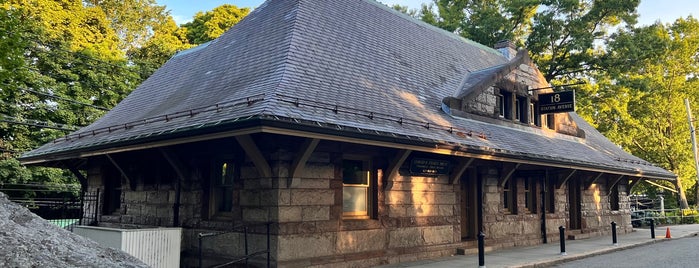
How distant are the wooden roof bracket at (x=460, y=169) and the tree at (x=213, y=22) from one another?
28.7 metres

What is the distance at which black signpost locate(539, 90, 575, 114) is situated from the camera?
16.6 meters

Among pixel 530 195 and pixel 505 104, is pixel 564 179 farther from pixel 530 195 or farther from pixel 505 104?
pixel 505 104

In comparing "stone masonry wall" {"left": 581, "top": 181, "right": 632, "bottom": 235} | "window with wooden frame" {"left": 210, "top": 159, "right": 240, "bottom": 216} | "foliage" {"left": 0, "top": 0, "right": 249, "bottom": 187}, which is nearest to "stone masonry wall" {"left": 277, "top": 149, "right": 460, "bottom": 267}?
"window with wooden frame" {"left": 210, "top": 159, "right": 240, "bottom": 216}

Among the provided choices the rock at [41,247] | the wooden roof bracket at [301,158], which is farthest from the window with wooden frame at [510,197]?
the rock at [41,247]

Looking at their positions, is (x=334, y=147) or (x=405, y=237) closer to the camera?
(x=334, y=147)

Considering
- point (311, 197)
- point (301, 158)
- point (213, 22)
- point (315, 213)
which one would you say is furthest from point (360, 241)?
point (213, 22)

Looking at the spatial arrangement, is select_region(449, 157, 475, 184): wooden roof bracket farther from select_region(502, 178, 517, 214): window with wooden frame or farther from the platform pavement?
select_region(502, 178, 517, 214): window with wooden frame

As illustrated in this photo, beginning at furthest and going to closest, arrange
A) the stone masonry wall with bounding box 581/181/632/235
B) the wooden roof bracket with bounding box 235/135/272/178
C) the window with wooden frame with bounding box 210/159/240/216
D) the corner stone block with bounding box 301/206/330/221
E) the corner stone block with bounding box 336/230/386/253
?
the stone masonry wall with bounding box 581/181/632/235, the window with wooden frame with bounding box 210/159/240/216, the corner stone block with bounding box 336/230/386/253, the corner stone block with bounding box 301/206/330/221, the wooden roof bracket with bounding box 235/135/272/178

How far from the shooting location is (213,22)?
37.8m

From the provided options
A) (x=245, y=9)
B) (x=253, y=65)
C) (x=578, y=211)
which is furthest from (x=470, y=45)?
(x=245, y=9)

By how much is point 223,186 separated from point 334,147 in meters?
2.45

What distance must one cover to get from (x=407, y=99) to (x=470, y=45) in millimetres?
9034

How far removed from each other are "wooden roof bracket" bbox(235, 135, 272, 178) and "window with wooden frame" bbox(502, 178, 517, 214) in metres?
8.52

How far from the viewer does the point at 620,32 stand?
89.5 feet
